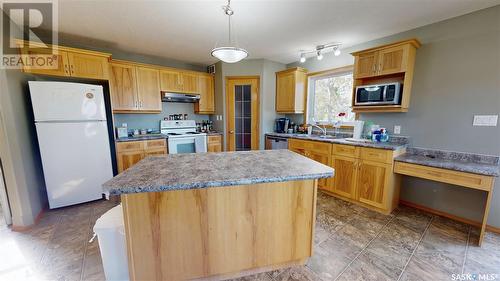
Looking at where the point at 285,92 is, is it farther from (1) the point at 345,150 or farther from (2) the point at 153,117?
(2) the point at 153,117

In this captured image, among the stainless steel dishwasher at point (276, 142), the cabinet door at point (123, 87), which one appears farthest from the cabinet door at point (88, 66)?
the stainless steel dishwasher at point (276, 142)

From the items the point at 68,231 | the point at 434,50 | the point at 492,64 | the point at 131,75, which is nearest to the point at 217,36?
the point at 131,75

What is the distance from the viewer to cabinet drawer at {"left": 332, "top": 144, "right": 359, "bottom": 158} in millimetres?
2773

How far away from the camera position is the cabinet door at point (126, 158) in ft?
10.4

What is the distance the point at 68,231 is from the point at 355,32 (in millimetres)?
4454

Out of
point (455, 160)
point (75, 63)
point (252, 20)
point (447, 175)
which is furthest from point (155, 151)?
point (455, 160)

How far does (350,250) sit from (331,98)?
2.73m

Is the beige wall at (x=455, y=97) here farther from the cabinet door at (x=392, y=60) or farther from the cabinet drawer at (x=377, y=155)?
the cabinet drawer at (x=377, y=155)

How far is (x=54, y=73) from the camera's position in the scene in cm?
264

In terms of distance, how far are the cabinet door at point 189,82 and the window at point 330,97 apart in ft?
8.11

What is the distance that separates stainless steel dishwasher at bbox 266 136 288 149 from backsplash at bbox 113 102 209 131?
172 centimetres

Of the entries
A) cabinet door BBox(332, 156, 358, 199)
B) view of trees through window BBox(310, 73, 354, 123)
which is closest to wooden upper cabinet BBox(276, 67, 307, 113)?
view of trees through window BBox(310, 73, 354, 123)

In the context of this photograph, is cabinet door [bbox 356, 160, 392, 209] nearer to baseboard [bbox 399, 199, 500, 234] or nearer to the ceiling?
baseboard [bbox 399, 199, 500, 234]

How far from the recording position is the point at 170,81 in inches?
152
